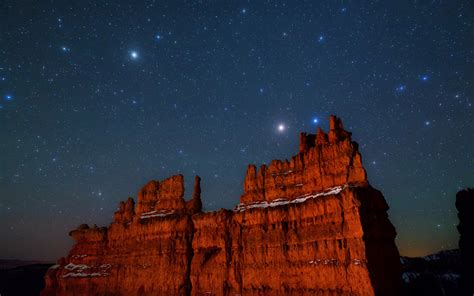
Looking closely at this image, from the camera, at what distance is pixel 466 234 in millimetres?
63438

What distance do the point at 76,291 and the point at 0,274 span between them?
Answer: 84507 mm

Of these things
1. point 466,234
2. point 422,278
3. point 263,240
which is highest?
point 263,240

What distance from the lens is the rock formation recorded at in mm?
61500

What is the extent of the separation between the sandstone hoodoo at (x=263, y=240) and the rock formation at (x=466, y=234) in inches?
1420

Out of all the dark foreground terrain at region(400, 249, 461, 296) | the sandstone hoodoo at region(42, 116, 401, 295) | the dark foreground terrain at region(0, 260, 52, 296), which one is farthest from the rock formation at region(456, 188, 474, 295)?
the dark foreground terrain at region(0, 260, 52, 296)

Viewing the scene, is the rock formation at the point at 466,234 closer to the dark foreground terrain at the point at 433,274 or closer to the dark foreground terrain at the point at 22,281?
the dark foreground terrain at the point at 433,274

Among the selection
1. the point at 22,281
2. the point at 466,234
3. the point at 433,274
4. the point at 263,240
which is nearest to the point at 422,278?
the point at 433,274

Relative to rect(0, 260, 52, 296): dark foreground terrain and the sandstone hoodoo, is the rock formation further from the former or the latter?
rect(0, 260, 52, 296): dark foreground terrain

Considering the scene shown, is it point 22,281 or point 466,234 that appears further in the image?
point 22,281

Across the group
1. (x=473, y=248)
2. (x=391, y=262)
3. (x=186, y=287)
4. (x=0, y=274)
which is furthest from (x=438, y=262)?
(x=0, y=274)

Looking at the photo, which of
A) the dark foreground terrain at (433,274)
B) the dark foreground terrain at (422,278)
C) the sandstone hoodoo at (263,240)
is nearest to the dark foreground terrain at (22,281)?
the dark foreground terrain at (422,278)

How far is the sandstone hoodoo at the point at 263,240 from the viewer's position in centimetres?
3631

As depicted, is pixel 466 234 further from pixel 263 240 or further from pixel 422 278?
pixel 263 240

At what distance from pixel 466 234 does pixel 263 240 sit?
44.8m
